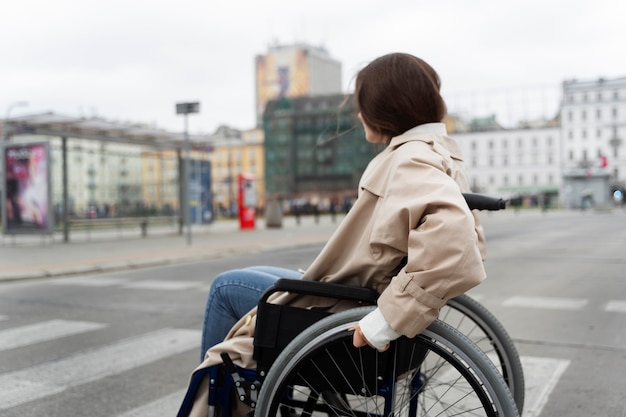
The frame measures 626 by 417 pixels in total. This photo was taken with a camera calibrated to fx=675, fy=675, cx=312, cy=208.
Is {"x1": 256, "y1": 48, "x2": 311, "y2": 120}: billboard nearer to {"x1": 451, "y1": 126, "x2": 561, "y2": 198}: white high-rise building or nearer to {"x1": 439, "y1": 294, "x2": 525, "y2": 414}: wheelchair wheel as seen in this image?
{"x1": 451, "y1": 126, "x2": 561, "y2": 198}: white high-rise building

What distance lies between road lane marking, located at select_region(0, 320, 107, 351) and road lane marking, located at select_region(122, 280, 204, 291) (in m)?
2.50

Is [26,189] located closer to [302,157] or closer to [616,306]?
[616,306]

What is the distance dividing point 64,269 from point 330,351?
9813 mm

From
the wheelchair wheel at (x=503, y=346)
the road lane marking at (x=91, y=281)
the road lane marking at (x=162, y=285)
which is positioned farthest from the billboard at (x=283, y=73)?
the wheelchair wheel at (x=503, y=346)

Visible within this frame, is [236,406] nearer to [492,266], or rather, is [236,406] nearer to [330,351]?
[330,351]

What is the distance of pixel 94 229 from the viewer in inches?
795

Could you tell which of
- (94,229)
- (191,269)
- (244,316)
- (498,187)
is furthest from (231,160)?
(244,316)

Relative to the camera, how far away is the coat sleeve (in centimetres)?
192

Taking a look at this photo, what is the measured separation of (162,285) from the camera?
9.30 m

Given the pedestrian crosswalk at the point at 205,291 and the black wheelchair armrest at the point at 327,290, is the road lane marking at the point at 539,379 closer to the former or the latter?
the black wheelchair armrest at the point at 327,290

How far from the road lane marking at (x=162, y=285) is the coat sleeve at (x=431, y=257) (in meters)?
7.19

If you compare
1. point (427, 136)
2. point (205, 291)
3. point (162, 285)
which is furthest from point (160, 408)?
point (162, 285)

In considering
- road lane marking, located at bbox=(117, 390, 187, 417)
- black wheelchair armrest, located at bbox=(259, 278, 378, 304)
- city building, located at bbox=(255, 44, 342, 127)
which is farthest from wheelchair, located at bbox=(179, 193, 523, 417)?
city building, located at bbox=(255, 44, 342, 127)

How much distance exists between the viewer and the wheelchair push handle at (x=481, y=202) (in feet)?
8.05
